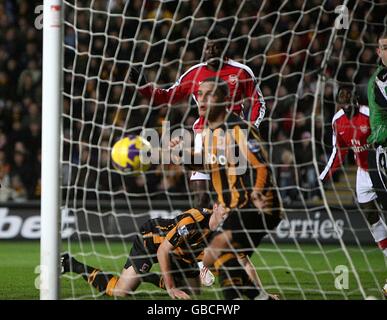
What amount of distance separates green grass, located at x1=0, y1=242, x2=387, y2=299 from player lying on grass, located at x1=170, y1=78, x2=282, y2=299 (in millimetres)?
408

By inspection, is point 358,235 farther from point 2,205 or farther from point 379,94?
point 2,205

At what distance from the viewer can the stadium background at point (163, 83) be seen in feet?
31.4

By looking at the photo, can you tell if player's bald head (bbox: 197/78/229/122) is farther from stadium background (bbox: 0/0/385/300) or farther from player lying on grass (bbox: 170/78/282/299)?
stadium background (bbox: 0/0/385/300)

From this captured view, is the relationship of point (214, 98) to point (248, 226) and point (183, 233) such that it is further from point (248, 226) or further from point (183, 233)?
point (183, 233)

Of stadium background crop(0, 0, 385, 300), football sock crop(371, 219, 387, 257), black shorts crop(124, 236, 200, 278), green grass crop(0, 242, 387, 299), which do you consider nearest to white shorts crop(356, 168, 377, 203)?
football sock crop(371, 219, 387, 257)

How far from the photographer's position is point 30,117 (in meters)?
11.9

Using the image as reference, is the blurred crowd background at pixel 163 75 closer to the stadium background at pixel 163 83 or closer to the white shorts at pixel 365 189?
the stadium background at pixel 163 83

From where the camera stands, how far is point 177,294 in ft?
19.9

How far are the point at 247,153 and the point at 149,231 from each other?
149cm

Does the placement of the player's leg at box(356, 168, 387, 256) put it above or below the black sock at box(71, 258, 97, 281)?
above

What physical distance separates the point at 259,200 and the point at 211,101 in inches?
28.2

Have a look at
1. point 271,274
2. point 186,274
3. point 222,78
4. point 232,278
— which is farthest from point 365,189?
point 232,278

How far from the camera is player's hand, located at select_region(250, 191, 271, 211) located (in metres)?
5.20

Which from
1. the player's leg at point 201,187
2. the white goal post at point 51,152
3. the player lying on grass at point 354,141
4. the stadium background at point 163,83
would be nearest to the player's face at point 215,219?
the player's leg at point 201,187
